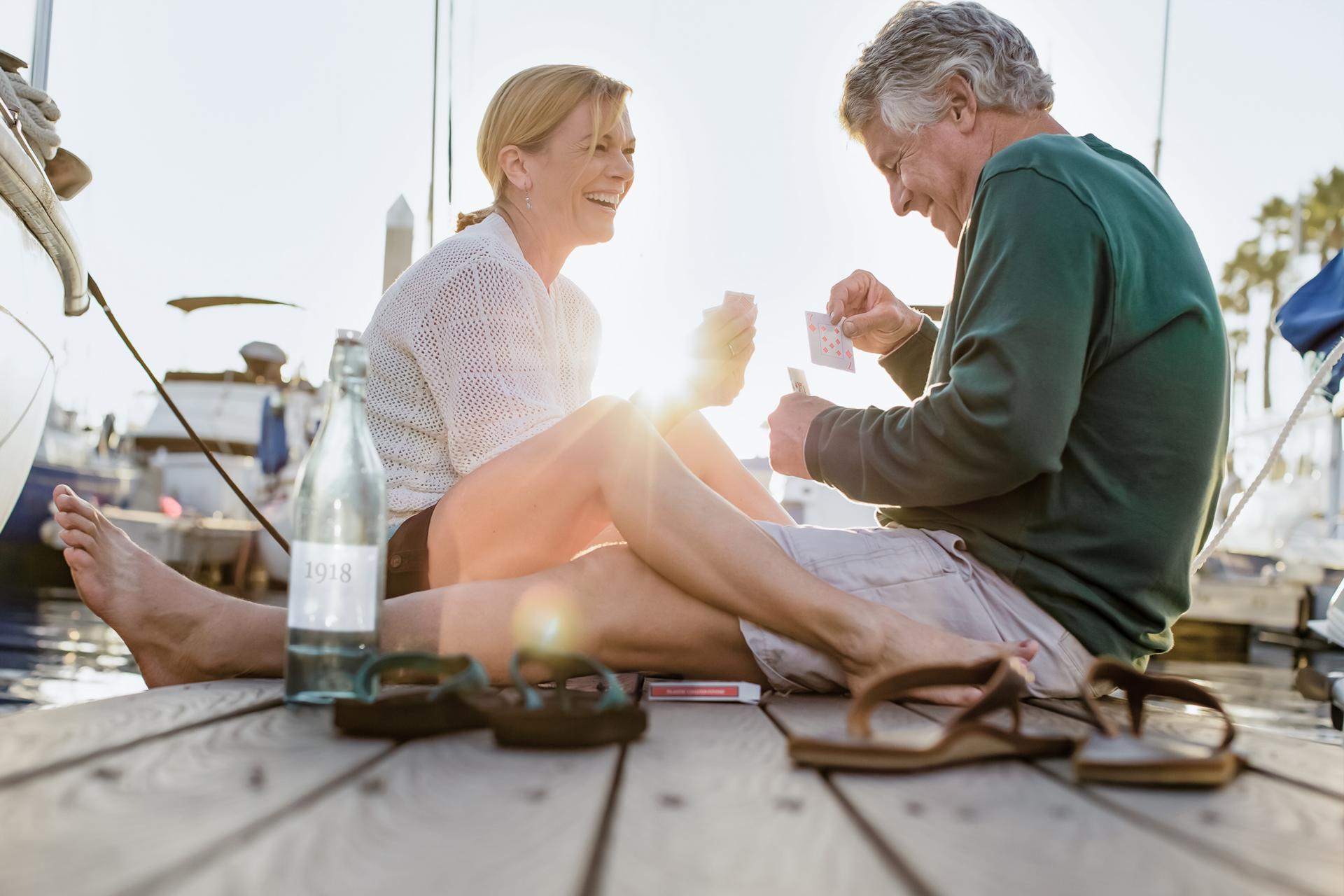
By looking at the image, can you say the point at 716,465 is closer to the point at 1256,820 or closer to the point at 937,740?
the point at 937,740

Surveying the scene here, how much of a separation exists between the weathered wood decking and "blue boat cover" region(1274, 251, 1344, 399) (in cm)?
240

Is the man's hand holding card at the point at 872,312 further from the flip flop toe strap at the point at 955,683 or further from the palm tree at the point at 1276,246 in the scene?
the palm tree at the point at 1276,246

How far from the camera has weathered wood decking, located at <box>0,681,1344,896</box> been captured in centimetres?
66

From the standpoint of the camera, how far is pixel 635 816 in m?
0.81

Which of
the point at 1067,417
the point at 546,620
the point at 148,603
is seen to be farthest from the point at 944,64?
the point at 148,603

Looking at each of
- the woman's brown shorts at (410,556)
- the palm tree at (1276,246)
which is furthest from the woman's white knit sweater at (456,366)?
the palm tree at (1276,246)

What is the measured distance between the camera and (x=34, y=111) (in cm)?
283

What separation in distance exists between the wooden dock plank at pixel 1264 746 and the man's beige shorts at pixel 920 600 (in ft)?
0.53

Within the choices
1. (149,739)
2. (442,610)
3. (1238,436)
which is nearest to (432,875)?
(149,739)

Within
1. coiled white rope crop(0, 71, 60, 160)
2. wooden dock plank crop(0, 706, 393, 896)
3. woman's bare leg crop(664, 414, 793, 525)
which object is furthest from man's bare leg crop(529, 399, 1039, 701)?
coiled white rope crop(0, 71, 60, 160)

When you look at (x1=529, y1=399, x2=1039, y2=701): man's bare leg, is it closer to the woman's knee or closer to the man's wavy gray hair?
the woman's knee

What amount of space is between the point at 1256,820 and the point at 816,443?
1.18m

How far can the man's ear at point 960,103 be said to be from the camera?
221cm

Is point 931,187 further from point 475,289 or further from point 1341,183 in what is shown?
point 1341,183
